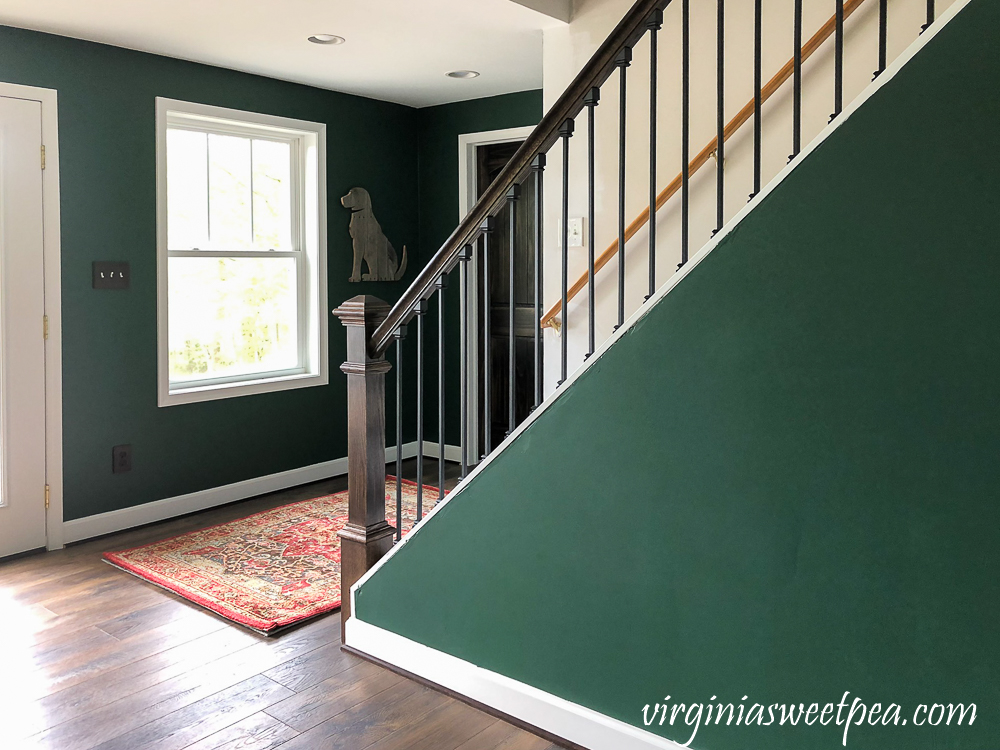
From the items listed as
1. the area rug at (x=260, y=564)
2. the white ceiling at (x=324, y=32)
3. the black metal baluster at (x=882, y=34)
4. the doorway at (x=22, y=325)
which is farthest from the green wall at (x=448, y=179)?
the black metal baluster at (x=882, y=34)

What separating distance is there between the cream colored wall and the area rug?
1264mm

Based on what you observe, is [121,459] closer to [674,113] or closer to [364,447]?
[364,447]

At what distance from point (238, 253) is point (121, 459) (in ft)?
4.07

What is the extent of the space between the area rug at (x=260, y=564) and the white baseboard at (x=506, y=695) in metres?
0.48

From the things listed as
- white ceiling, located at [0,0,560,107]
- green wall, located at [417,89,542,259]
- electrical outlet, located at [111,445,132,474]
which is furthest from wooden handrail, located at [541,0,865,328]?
electrical outlet, located at [111,445,132,474]

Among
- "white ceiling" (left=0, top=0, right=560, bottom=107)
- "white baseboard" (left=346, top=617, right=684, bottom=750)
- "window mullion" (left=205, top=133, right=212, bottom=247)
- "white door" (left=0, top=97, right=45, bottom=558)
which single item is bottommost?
"white baseboard" (left=346, top=617, right=684, bottom=750)

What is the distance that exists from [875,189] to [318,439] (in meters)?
3.92

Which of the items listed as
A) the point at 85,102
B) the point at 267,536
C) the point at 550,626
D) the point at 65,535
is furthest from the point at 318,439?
the point at 550,626

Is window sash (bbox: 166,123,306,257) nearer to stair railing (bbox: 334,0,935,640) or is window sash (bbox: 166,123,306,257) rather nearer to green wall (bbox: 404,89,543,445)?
green wall (bbox: 404,89,543,445)

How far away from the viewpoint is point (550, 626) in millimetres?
2281

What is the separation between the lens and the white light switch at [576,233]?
3.57 m

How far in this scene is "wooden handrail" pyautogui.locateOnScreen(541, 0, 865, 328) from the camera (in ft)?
9.04

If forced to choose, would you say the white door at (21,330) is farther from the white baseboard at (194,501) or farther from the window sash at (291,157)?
the window sash at (291,157)

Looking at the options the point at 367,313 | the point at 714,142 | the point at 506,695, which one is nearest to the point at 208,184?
the point at 367,313
